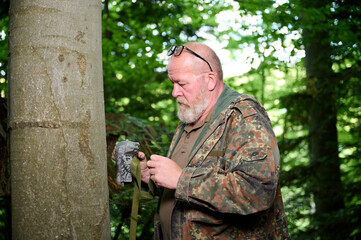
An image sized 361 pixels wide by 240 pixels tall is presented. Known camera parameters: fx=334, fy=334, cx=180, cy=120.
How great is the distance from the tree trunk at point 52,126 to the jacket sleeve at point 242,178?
56cm

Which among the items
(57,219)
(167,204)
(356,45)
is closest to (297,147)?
(356,45)

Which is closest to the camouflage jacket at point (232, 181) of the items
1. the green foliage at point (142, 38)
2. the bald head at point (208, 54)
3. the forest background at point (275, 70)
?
the bald head at point (208, 54)

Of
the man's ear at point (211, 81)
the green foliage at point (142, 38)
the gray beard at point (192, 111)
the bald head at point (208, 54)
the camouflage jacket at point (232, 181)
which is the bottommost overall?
the camouflage jacket at point (232, 181)

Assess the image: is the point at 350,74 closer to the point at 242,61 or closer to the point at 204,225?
the point at 242,61

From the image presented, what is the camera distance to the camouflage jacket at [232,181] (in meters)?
1.91

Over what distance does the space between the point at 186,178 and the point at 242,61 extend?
405cm

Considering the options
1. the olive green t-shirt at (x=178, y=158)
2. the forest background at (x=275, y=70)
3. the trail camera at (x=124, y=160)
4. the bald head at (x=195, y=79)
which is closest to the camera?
the trail camera at (x=124, y=160)

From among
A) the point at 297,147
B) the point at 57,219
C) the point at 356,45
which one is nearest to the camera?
the point at 57,219

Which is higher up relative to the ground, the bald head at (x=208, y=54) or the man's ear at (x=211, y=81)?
the bald head at (x=208, y=54)

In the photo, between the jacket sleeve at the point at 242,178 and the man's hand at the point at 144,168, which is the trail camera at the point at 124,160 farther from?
the jacket sleeve at the point at 242,178

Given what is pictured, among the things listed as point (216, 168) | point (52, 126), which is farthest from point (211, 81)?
point (52, 126)

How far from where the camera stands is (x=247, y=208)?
188cm

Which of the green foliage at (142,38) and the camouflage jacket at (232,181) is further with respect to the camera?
the green foliage at (142,38)

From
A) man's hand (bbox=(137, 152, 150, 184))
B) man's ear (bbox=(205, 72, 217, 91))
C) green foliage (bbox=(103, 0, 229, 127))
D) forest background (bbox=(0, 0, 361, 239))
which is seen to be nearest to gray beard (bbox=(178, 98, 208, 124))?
man's ear (bbox=(205, 72, 217, 91))
